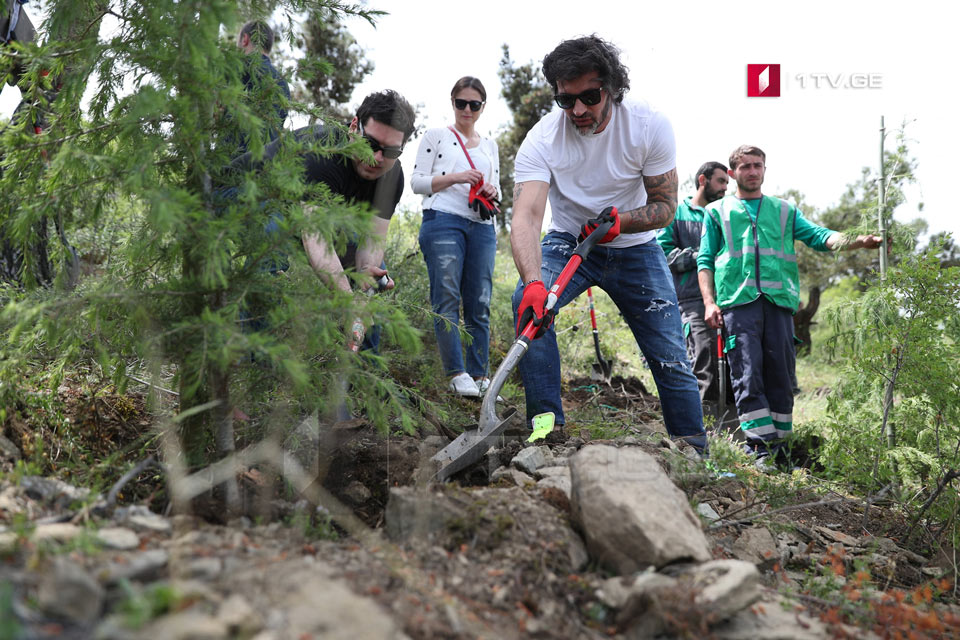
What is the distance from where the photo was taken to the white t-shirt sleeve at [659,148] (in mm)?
3721

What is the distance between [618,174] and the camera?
3.83 m

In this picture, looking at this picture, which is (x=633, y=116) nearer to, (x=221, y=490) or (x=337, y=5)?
(x=337, y=5)

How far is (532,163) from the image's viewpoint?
3.81 meters

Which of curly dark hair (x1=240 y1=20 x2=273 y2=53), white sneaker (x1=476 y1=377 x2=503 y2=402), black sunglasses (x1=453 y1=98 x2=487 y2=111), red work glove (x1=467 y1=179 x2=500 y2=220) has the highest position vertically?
black sunglasses (x1=453 y1=98 x2=487 y2=111)

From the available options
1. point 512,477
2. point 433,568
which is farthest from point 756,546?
point 433,568

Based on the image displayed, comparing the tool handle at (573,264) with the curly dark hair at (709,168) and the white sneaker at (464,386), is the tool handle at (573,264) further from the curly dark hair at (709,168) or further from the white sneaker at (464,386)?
the curly dark hair at (709,168)

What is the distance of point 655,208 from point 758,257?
197cm

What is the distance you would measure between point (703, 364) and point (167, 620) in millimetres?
5729

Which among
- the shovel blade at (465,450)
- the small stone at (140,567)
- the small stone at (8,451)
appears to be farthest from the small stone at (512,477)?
the small stone at (8,451)

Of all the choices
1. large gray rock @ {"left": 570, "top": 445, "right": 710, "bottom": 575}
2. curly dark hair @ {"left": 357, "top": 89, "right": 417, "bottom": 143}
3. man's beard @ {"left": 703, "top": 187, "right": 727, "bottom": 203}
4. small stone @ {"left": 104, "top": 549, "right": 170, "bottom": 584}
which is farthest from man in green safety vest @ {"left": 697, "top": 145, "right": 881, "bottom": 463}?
small stone @ {"left": 104, "top": 549, "right": 170, "bottom": 584}

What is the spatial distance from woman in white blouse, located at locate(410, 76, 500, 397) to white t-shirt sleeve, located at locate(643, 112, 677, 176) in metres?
1.39

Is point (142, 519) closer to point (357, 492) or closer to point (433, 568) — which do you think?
point (433, 568)

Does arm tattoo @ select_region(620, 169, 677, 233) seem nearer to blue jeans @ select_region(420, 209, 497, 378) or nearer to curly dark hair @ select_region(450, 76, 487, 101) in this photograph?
blue jeans @ select_region(420, 209, 497, 378)

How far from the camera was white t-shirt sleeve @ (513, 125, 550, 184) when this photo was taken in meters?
3.80
